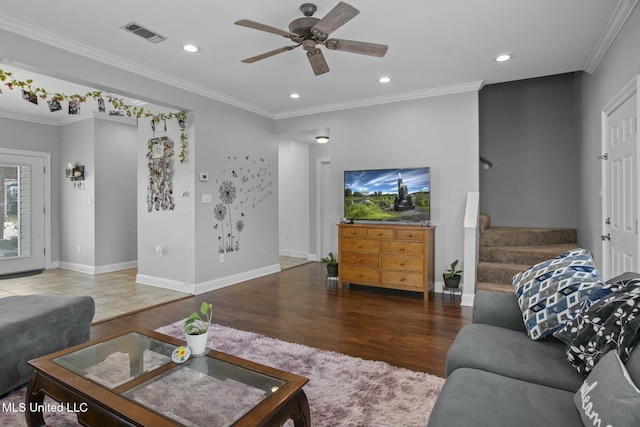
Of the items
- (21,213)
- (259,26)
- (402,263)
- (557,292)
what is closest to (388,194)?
(402,263)

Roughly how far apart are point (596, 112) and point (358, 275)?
322 cm

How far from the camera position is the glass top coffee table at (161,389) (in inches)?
53.4

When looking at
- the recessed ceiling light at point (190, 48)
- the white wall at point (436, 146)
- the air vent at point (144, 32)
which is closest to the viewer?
the air vent at point (144, 32)

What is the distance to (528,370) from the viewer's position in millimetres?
1556

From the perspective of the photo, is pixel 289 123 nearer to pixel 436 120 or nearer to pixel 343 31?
pixel 436 120

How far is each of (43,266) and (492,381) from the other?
7.38m

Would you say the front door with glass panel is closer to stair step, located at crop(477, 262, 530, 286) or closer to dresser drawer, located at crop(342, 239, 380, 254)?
dresser drawer, located at crop(342, 239, 380, 254)

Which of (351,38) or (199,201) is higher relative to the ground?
(351,38)

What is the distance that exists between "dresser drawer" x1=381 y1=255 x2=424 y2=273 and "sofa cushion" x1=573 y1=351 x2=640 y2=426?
3.07 metres

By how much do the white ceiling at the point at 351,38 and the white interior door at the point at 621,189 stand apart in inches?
30.3

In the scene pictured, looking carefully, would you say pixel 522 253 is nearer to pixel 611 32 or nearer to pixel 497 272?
pixel 497 272

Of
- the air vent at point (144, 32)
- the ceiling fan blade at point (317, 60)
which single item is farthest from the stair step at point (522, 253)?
the air vent at point (144, 32)

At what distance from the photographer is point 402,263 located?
4.43 meters

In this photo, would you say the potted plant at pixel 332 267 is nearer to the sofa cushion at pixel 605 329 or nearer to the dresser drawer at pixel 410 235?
the dresser drawer at pixel 410 235
